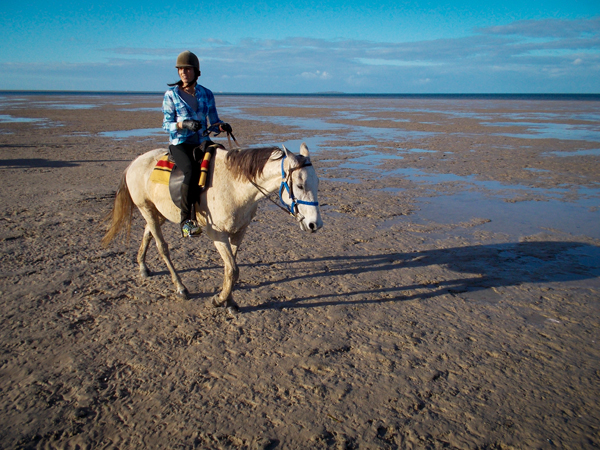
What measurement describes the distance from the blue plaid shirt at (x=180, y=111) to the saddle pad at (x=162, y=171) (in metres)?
0.25

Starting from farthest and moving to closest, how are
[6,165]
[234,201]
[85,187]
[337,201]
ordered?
[6,165]
[85,187]
[337,201]
[234,201]

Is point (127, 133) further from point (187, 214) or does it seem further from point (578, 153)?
point (578, 153)

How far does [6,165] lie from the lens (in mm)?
11250

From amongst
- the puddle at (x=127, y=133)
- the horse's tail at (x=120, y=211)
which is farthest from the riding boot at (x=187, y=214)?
the puddle at (x=127, y=133)

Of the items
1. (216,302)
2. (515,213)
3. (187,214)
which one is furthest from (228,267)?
(515,213)

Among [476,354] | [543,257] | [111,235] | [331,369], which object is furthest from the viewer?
[543,257]

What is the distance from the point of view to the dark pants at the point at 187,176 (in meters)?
3.93

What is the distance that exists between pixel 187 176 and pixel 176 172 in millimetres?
282

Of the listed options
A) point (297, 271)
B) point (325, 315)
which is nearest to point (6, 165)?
point (297, 271)

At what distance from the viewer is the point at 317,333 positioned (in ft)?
12.3

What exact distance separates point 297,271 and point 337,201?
11.6ft

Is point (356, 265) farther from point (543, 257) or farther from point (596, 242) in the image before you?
point (596, 242)

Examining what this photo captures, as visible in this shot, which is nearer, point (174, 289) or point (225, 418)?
point (225, 418)

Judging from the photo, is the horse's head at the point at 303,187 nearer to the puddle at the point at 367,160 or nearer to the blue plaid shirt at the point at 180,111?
the blue plaid shirt at the point at 180,111
